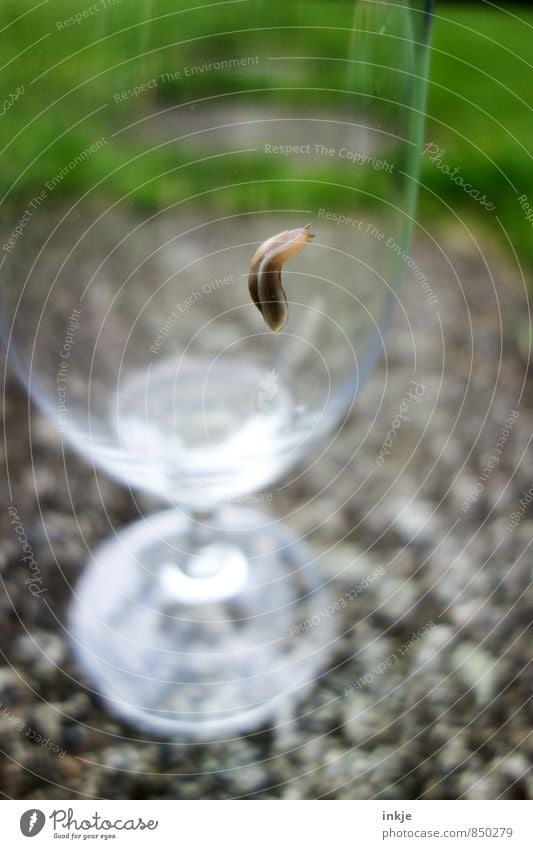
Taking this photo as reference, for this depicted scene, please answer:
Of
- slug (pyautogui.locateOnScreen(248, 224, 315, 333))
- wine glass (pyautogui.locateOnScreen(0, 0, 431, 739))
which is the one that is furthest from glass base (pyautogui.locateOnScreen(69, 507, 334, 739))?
slug (pyautogui.locateOnScreen(248, 224, 315, 333))

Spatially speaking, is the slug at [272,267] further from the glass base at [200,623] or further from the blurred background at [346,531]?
the glass base at [200,623]

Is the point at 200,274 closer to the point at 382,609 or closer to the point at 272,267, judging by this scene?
the point at 272,267

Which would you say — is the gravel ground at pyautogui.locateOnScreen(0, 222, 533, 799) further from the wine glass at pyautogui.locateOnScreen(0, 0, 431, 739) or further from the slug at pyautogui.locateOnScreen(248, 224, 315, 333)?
the slug at pyautogui.locateOnScreen(248, 224, 315, 333)

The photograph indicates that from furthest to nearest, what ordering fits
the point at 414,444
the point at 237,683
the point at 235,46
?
the point at 414,444 → the point at 237,683 → the point at 235,46

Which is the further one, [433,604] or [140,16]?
[433,604]

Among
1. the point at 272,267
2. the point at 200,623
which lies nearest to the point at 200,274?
the point at 272,267

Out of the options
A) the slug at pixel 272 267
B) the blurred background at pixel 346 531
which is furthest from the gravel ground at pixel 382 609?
the slug at pixel 272 267

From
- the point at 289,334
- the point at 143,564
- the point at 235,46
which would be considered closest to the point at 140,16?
the point at 235,46
